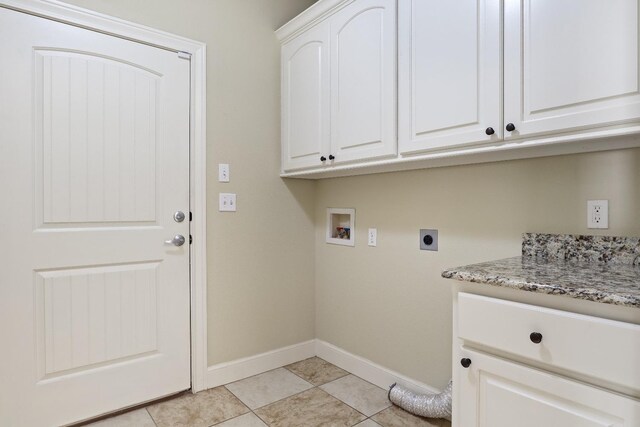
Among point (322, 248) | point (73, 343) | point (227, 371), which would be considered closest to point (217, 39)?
point (322, 248)

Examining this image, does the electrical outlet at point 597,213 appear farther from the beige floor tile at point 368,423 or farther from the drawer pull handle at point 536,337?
the beige floor tile at point 368,423

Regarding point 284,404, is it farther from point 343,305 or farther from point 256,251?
point 256,251

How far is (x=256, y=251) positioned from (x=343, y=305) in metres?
0.69

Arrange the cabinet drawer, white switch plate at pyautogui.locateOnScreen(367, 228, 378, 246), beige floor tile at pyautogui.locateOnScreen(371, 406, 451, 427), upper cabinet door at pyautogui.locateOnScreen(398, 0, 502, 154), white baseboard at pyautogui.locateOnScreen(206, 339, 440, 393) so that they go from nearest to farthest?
the cabinet drawer < upper cabinet door at pyautogui.locateOnScreen(398, 0, 502, 154) < beige floor tile at pyautogui.locateOnScreen(371, 406, 451, 427) < white baseboard at pyautogui.locateOnScreen(206, 339, 440, 393) < white switch plate at pyautogui.locateOnScreen(367, 228, 378, 246)

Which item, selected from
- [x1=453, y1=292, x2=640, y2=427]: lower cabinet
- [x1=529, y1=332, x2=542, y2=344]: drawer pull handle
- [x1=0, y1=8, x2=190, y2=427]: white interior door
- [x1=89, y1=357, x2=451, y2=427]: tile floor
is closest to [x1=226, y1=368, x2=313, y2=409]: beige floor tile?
[x1=89, y1=357, x2=451, y2=427]: tile floor

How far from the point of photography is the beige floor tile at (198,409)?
188 centimetres

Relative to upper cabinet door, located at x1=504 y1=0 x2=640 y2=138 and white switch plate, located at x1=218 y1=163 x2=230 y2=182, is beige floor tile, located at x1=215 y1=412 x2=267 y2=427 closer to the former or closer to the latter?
white switch plate, located at x1=218 y1=163 x2=230 y2=182

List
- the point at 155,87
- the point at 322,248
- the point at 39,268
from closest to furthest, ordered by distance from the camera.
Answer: the point at 39,268 < the point at 155,87 < the point at 322,248

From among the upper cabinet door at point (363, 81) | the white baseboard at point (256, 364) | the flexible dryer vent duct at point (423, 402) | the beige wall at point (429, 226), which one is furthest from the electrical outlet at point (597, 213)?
the white baseboard at point (256, 364)

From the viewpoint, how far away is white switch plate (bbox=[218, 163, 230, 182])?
2274 millimetres

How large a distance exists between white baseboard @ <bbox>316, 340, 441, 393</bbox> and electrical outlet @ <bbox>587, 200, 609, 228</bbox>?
3.73 ft

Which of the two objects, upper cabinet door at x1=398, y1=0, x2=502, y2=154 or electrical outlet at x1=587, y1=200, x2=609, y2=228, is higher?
upper cabinet door at x1=398, y1=0, x2=502, y2=154

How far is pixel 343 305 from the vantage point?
253 centimetres

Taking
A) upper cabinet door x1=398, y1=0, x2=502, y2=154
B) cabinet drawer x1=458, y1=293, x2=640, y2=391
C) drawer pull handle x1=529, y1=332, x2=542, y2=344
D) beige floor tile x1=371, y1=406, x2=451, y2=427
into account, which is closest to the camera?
cabinet drawer x1=458, y1=293, x2=640, y2=391
